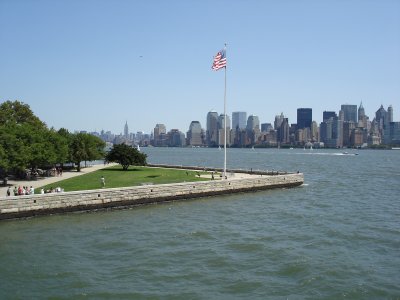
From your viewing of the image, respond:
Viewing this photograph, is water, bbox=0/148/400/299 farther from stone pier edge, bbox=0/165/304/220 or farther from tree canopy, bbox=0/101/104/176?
tree canopy, bbox=0/101/104/176

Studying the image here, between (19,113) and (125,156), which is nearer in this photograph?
(125,156)

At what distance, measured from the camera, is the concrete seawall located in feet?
94.1

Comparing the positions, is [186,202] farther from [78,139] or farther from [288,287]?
[78,139]

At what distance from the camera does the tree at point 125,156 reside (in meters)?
57.3

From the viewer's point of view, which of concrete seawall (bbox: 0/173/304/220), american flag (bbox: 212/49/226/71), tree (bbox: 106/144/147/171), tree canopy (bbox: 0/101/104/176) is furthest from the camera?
tree (bbox: 106/144/147/171)

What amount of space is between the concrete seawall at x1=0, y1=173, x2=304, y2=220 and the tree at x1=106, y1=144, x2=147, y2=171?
61.8 ft

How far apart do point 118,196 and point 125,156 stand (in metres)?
23.9

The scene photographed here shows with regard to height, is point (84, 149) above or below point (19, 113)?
below

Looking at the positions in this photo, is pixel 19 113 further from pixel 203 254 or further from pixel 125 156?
pixel 203 254

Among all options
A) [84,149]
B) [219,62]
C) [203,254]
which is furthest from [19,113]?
[203,254]

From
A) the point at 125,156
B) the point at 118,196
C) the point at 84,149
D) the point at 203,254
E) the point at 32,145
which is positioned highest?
the point at 32,145

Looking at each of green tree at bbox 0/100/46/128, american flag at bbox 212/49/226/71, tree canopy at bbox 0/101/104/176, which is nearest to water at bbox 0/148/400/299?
tree canopy at bbox 0/101/104/176

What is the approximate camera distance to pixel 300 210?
34.7m

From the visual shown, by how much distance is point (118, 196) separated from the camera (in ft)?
111
